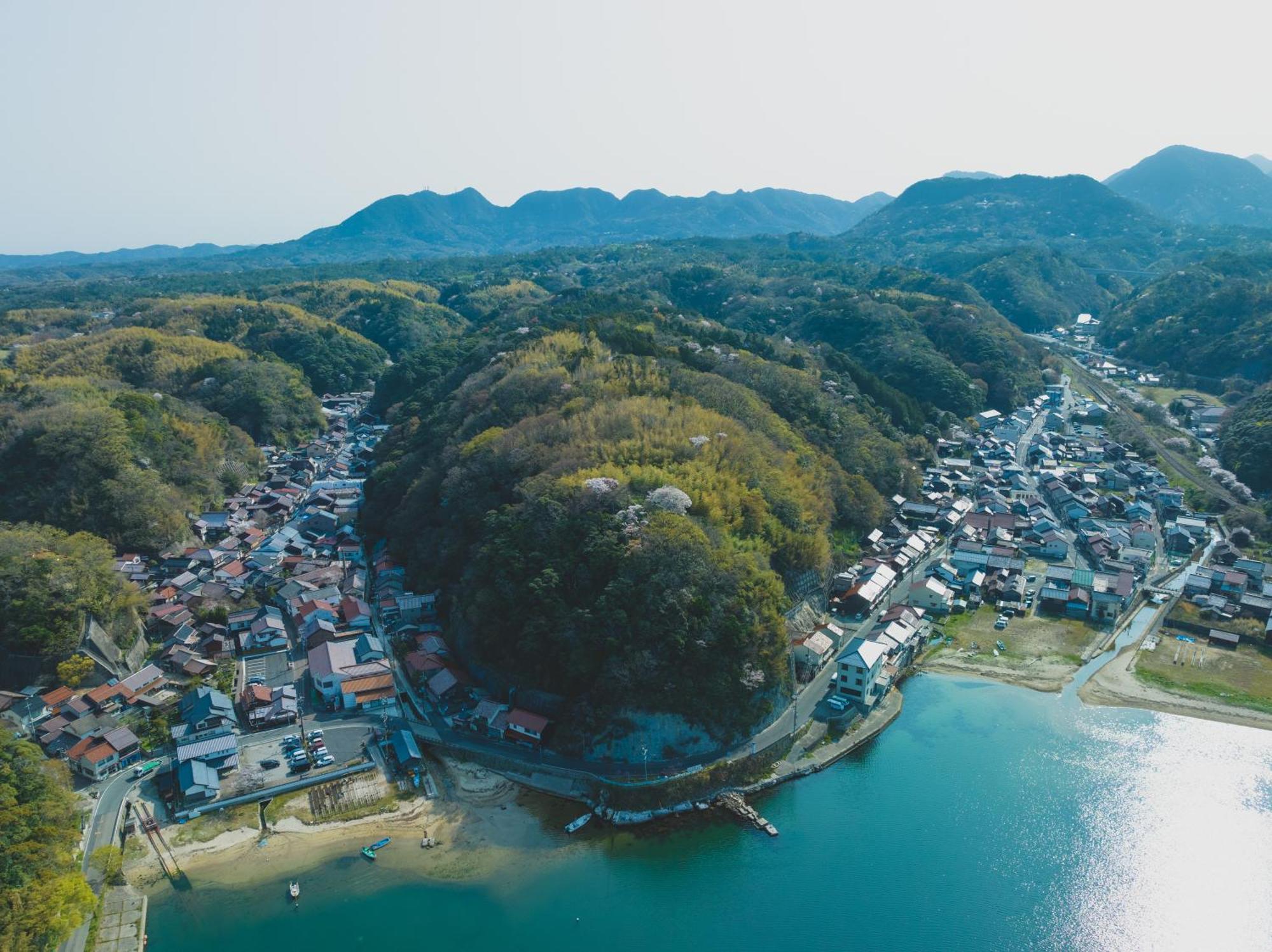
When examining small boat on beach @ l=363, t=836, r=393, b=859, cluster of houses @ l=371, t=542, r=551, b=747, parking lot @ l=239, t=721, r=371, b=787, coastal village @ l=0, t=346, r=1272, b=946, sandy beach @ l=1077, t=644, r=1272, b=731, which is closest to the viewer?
small boat on beach @ l=363, t=836, r=393, b=859

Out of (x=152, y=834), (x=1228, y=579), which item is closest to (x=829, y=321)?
(x=1228, y=579)

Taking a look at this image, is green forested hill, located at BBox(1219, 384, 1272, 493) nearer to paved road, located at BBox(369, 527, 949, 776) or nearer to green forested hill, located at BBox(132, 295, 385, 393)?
paved road, located at BBox(369, 527, 949, 776)

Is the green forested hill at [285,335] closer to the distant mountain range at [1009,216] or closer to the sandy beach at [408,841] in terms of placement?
the sandy beach at [408,841]

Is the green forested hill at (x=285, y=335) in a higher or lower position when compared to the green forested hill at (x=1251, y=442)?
higher

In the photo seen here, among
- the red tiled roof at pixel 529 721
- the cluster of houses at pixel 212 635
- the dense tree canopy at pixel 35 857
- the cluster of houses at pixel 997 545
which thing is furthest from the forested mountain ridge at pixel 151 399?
the cluster of houses at pixel 997 545

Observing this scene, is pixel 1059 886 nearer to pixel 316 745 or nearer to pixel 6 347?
pixel 316 745

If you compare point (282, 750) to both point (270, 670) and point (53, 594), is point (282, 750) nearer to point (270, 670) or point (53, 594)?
Result: point (270, 670)

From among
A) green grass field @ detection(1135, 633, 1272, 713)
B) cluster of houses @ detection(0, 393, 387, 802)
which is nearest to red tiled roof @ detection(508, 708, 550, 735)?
cluster of houses @ detection(0, 393, 387, 802)
